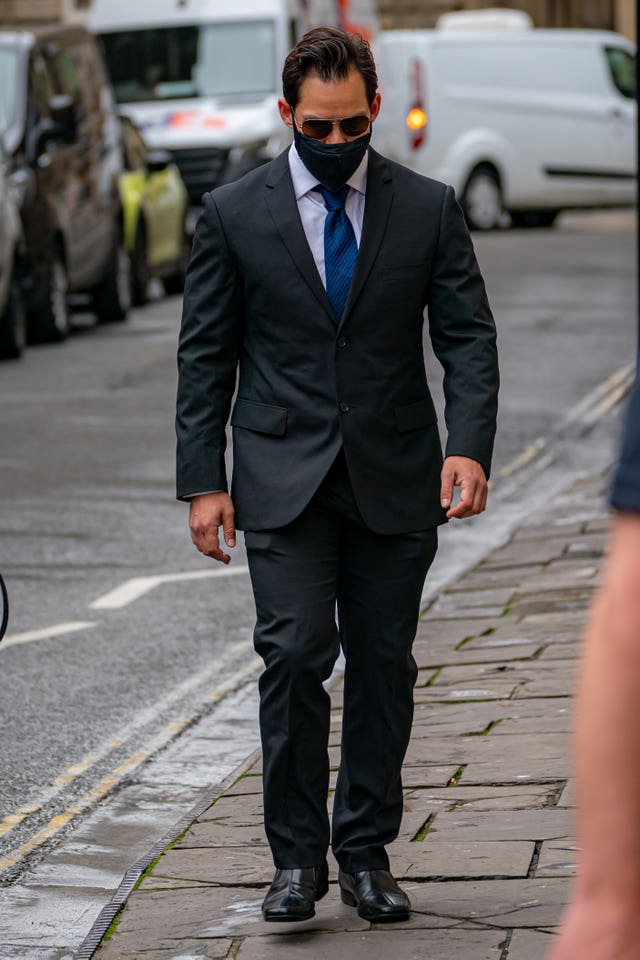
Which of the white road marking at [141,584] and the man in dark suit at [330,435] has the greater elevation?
the man in dark suit at [330,435]

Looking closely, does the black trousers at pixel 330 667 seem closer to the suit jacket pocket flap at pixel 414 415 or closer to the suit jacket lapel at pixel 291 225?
the suit jacket pocket flap at pixel 414 415

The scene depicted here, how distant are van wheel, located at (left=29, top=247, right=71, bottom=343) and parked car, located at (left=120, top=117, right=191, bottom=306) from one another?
2.15 metres

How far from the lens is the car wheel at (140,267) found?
1947 centimetres

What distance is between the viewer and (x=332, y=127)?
4.06 m

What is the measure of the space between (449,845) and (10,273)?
1100cm

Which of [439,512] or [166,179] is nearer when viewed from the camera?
[439,512]

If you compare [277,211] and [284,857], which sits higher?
[277,211]

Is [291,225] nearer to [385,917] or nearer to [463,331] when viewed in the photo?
[463,331]

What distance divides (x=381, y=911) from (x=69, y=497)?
6.20 metres

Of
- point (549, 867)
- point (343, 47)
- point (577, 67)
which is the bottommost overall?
point (577, 67)

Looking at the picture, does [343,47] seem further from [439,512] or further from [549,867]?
[549,867]

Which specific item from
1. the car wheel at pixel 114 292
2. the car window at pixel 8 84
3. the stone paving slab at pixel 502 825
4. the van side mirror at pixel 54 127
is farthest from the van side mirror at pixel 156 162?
the stone paving slab at pixel 502 825

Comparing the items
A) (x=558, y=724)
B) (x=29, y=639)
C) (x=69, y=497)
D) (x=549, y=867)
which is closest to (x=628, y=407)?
(x=549, y=867)

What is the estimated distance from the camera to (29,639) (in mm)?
7367
